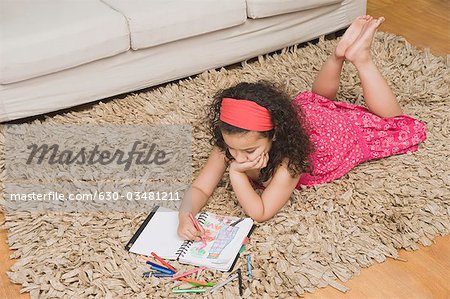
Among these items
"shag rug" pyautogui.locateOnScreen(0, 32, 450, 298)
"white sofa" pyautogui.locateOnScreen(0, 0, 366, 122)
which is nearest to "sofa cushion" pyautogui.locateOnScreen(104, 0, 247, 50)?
"white sofa" pyautogui.locateOnScreen(0, 0, 366, 122)

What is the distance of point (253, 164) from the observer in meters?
1.79

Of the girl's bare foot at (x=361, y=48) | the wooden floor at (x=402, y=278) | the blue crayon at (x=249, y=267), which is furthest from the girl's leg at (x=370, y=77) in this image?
the blue crayon at (x=249, y=267)

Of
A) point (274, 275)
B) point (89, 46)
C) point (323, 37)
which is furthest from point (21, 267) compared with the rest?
point (323, 37)

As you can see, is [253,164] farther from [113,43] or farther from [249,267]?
[113,43]

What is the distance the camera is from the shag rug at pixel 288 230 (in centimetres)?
170

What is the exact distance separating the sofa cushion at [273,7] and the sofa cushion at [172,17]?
0.06m

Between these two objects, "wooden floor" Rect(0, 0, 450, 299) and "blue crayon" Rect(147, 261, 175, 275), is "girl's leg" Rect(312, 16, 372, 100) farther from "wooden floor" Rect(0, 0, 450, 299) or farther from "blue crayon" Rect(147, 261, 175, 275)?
"blue crayon" Rect(147, 261, 175, 275)

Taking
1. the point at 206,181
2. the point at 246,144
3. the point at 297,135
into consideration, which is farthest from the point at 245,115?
the point at 206,181

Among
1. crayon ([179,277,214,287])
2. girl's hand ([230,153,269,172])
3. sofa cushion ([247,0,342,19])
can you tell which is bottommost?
crayon ([179,277,214,287])

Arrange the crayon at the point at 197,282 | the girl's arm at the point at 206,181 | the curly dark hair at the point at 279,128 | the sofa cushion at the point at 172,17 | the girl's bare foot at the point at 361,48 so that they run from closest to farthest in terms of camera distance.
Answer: the crayon at the point at 197,282 → the curly dark hair at the point at 279,128 → the girl's arm at the point at 206,181 → the girl's bare foot at the point at 361,48 → the sofa cushion at the point at 172,17

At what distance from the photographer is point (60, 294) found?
1.66 m

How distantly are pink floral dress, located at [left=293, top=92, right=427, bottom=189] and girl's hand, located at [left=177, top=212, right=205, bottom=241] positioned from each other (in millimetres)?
406

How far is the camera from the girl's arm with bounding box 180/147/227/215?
191 centimetres

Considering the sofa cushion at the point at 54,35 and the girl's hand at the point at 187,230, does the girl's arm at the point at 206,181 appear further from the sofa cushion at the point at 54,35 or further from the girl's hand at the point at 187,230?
the sofa cushion at the point at 54,35
